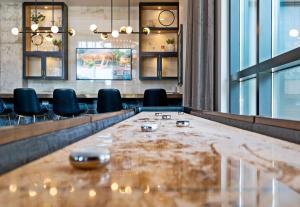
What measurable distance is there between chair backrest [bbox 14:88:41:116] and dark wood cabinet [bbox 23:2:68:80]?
8.03 ft

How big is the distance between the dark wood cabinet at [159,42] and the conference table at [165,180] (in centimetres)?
741

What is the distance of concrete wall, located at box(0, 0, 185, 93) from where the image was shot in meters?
8.32

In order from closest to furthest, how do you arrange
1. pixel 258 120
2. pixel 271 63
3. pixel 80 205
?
pixel 80 205
pixel 258 120
pixel 271 63

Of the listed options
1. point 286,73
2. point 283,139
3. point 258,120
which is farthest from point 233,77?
point 283,139

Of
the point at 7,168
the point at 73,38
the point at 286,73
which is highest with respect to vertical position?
the point at 73,38

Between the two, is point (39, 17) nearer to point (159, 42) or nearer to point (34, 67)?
point (34, 67)

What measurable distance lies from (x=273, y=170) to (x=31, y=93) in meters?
5.41

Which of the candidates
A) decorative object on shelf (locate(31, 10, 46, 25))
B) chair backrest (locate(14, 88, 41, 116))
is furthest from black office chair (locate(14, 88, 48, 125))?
decorative object on shelf (locate(31, 10, 46, 25))

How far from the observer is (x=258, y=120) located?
1.42 metres

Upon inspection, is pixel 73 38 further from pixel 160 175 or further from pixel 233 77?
pixel 160 175

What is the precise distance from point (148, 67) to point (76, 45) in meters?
1.71

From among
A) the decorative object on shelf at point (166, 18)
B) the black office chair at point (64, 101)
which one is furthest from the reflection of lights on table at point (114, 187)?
the decorative object on shelf at point (166, 18)

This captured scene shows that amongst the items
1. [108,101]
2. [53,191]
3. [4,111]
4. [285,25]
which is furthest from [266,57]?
[4,111]

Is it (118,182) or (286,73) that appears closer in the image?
(118,182)
